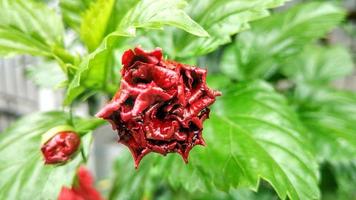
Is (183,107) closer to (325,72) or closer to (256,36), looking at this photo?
(256,36)

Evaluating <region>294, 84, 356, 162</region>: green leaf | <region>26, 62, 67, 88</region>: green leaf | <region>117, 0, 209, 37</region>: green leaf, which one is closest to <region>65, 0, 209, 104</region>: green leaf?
<region>117, 0, 209, 37</region>: green leaf

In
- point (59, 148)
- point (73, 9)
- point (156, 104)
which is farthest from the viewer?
point (73, 9)

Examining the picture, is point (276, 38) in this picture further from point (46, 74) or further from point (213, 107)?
point (46, 74)

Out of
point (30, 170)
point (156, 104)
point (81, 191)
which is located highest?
point (156, 104)

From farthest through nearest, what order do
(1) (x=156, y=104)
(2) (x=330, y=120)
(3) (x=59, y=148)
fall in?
1. (2) (x=330, y=120)
2. (3) (x=59, y=148)
3. (1) (x=156, y=104)

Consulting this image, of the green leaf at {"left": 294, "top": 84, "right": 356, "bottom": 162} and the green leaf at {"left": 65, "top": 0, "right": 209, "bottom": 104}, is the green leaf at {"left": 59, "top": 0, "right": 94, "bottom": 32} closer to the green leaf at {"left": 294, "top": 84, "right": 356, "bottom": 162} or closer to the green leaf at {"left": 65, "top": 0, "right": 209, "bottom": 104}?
the green leaf at {"left": 65, "top": 0, "right": 209, "bottom": 104}

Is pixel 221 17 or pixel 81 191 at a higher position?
pixel 221 17

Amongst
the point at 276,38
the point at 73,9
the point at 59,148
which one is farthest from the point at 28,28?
the point at 276,38
